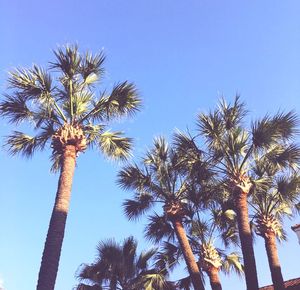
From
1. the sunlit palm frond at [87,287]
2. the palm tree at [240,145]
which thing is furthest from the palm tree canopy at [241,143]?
the sunlit palm frond at [87,287]

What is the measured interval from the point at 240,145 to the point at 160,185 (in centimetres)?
398

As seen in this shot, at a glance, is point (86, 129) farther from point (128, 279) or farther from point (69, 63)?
point (128, 279)

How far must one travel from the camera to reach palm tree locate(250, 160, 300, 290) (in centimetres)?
1686

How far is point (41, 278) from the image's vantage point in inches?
377

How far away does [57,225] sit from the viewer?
10.4 meters

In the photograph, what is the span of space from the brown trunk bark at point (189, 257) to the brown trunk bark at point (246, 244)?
2980mm

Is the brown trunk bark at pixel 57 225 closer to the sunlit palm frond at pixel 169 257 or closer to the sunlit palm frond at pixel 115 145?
the sunlit palm frond at pixel 115 145

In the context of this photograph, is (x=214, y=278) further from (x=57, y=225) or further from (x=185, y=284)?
(x=57, y=225)

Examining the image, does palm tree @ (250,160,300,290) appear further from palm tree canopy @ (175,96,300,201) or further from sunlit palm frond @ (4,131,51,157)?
sunlit palm frond @ (4,131,51,157)

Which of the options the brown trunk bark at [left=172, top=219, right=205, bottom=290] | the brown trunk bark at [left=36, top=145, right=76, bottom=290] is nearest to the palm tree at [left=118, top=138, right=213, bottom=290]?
the brown trunk bark at [left=172, top=219, right=205, bottom=290]

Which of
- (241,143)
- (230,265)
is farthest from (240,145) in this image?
(230,265)

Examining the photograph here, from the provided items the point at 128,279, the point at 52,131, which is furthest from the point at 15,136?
the point at 128,279

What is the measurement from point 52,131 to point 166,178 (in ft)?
18.9

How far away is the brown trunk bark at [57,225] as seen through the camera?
31.5 ft
